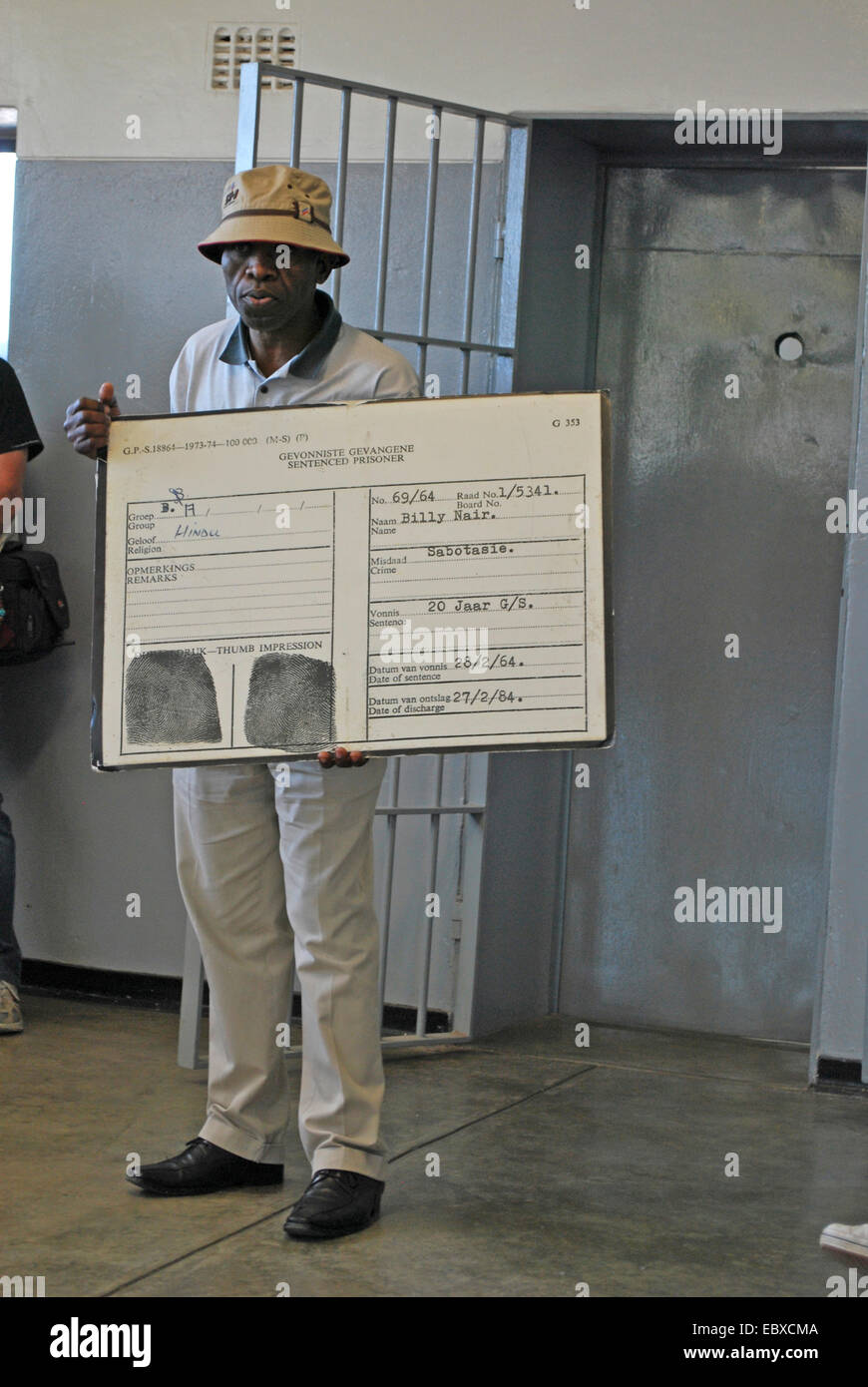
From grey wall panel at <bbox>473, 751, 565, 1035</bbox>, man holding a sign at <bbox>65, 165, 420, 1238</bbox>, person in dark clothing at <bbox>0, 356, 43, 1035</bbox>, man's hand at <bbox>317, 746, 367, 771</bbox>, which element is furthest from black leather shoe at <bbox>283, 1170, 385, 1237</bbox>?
person in dark clothing at <bbox>0, 356, 43, 1035</bbox>

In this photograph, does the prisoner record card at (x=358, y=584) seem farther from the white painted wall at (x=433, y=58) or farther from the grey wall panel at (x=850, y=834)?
the white painted wall at (x=433, y=58)

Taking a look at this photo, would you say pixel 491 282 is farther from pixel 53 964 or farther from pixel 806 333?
pixel 53 964

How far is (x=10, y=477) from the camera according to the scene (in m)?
4.22

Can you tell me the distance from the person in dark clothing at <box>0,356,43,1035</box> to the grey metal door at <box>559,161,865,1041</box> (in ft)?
5.25

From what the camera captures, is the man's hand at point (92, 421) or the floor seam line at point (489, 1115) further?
the floor seam line at point (489, 1115)

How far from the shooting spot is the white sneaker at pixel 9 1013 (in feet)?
13.3

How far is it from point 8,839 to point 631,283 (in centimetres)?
239

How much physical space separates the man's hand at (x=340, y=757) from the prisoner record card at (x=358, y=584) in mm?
28

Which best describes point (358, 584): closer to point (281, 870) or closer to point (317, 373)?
point (317, 373)

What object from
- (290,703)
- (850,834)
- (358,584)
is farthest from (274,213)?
(850,834)

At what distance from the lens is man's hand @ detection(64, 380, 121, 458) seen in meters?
2.68

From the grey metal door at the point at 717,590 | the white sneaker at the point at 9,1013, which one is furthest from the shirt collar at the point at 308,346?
the white sneaker at the point at 9,1013

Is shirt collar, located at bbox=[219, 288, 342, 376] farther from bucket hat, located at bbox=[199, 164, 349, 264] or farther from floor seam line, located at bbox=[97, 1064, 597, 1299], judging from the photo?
floor seam line, located at bbox=[97, 1064, 597, 1299]
